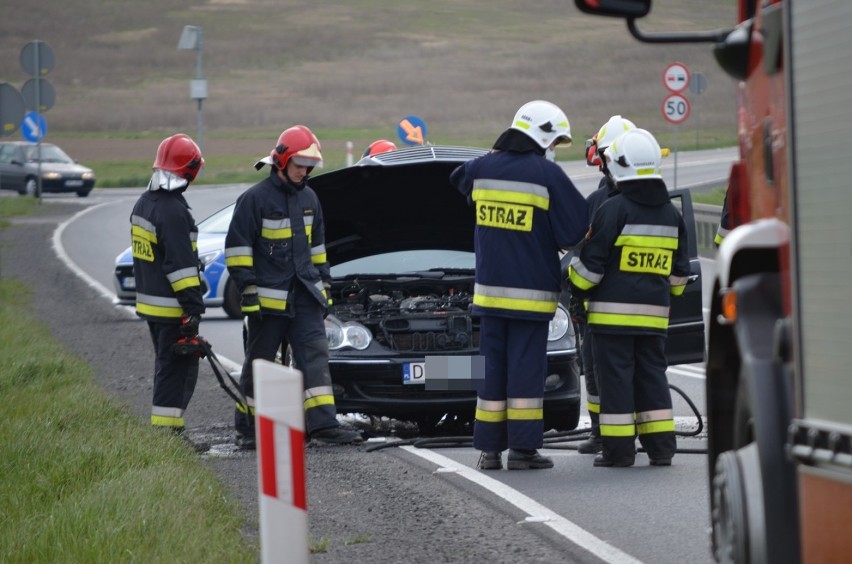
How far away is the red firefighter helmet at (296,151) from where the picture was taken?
9180 mm

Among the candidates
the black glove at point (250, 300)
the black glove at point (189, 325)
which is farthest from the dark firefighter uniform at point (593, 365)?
the black glove at point (189, 325)

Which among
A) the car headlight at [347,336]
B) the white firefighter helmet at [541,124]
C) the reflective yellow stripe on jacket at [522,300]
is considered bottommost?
the car headlight at [347,336]

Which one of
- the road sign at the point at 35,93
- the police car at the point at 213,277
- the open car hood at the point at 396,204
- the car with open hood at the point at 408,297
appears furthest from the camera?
the road sign at the point at 35,93

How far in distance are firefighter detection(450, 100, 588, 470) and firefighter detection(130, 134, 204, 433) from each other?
1918mm

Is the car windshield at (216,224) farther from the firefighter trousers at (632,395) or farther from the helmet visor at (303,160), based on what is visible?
the firefighter trousers at (632,395)

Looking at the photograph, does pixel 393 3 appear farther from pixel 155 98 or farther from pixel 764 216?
pixel 764 216

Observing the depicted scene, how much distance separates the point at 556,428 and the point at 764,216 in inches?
234

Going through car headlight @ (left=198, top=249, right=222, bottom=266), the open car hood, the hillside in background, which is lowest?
car headlight @ (left=198, top=249, right=222, bottom=266)

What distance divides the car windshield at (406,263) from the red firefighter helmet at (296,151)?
1474 millimetres

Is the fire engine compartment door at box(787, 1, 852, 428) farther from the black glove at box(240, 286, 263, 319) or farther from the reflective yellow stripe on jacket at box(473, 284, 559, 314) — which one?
the black glove at box(240, 286, 263, 319)

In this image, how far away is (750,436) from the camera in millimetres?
4027

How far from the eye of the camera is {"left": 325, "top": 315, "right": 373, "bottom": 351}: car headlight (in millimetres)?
9547

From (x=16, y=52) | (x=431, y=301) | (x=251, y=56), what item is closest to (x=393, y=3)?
(x=251, y=56)

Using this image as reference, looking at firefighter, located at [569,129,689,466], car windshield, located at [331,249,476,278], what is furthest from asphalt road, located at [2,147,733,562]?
car windshield, located at [331,249,476,278]
